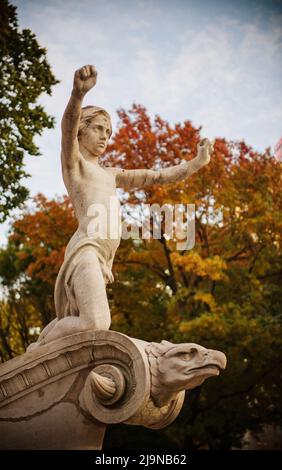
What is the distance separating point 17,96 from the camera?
43.3 ft

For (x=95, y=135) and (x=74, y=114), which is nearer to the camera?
(x=74, y=114)

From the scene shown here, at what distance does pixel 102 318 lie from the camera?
5004 mm

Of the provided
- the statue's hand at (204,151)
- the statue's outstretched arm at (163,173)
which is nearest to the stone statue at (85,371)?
the statue's outstretched arm at (163,173)

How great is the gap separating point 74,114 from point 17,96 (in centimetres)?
855

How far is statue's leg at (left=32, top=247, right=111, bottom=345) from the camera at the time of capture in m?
4.98

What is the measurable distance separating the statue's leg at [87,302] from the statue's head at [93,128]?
130 centimetres

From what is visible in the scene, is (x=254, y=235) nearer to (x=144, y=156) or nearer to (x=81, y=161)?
(x=144, y=156)

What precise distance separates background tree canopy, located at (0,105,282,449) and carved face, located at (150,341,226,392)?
801cm

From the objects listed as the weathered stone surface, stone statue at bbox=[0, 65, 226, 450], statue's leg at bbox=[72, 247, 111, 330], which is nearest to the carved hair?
stone statue at bbox=[0, 65, 226, 450]

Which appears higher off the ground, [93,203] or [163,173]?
[163,173]

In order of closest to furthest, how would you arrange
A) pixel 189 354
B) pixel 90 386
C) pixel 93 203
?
pixel 90 386
pixel 189 354
pixel 93 203

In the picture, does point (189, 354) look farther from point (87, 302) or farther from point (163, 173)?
point (163, 173)

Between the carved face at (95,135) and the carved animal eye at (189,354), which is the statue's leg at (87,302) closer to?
the carved animal eye at (189,354)

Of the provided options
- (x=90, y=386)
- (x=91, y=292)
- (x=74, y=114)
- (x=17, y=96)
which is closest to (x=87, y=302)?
(x=91, y=292)
